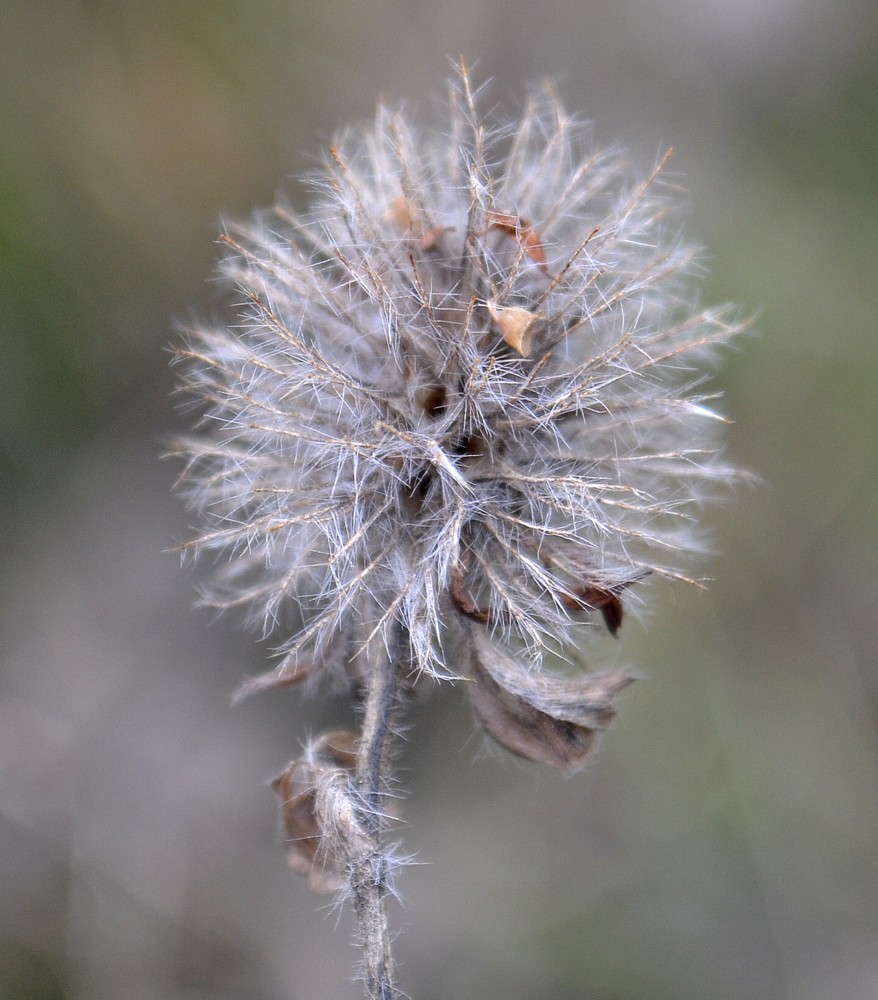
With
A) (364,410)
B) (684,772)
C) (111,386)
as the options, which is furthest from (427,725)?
(364,410)

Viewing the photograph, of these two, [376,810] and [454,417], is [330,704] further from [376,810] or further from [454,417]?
[454,417]

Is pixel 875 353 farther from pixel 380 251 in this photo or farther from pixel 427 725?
pixel 380 251

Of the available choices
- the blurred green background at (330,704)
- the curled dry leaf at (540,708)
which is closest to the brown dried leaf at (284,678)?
the curled dry leaf at (540,708)

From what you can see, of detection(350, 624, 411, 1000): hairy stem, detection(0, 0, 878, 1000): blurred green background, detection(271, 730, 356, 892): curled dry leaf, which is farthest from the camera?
detection(0, 0, 878, 1000): blurred green background

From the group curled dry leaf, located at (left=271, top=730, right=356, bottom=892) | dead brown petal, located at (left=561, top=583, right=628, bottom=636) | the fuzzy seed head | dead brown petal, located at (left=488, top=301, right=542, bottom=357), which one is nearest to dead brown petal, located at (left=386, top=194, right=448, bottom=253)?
the fuzzy seed head

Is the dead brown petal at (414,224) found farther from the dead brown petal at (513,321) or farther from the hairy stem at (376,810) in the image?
the hairy stem at (376,810)

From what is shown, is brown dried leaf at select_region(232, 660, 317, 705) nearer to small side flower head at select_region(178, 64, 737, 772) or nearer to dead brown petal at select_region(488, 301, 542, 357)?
small side flower head at select_region(178, 64, 737, 772)
